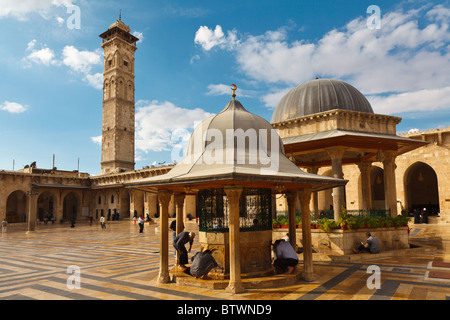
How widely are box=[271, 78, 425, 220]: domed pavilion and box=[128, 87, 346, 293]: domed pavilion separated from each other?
15.2 feet

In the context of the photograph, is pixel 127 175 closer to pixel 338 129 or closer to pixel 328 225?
pixel 338 129

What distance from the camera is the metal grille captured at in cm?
816

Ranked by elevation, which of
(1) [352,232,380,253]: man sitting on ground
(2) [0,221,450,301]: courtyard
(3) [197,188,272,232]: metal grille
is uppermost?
(3) [197,188,272,232]: metal grille

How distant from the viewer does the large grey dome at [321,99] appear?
14312 millimetres

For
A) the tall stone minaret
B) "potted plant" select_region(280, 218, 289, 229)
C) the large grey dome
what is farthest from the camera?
the tall stone minaret

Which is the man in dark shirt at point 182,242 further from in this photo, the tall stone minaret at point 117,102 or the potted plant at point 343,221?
the tall stone minaret at point 117,102

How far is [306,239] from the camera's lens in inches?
316

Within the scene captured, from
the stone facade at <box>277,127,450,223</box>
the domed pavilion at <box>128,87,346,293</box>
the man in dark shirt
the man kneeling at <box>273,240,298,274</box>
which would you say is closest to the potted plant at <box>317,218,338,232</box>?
the domed pavilion at <box>128,87,346,293</box>

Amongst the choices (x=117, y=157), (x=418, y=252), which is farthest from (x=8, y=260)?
(x=117, y=157)

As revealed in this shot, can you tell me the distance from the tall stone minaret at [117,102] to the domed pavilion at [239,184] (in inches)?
1775

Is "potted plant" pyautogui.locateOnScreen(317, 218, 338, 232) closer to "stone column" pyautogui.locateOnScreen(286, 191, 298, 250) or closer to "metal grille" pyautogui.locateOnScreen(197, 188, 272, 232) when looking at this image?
"stone column" pyautogui.locateOnScreen(286, 191, 298, 250)

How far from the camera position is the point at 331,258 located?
10.7 metres

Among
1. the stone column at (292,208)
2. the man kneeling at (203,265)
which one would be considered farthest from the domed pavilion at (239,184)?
the stone column at (292,208)
